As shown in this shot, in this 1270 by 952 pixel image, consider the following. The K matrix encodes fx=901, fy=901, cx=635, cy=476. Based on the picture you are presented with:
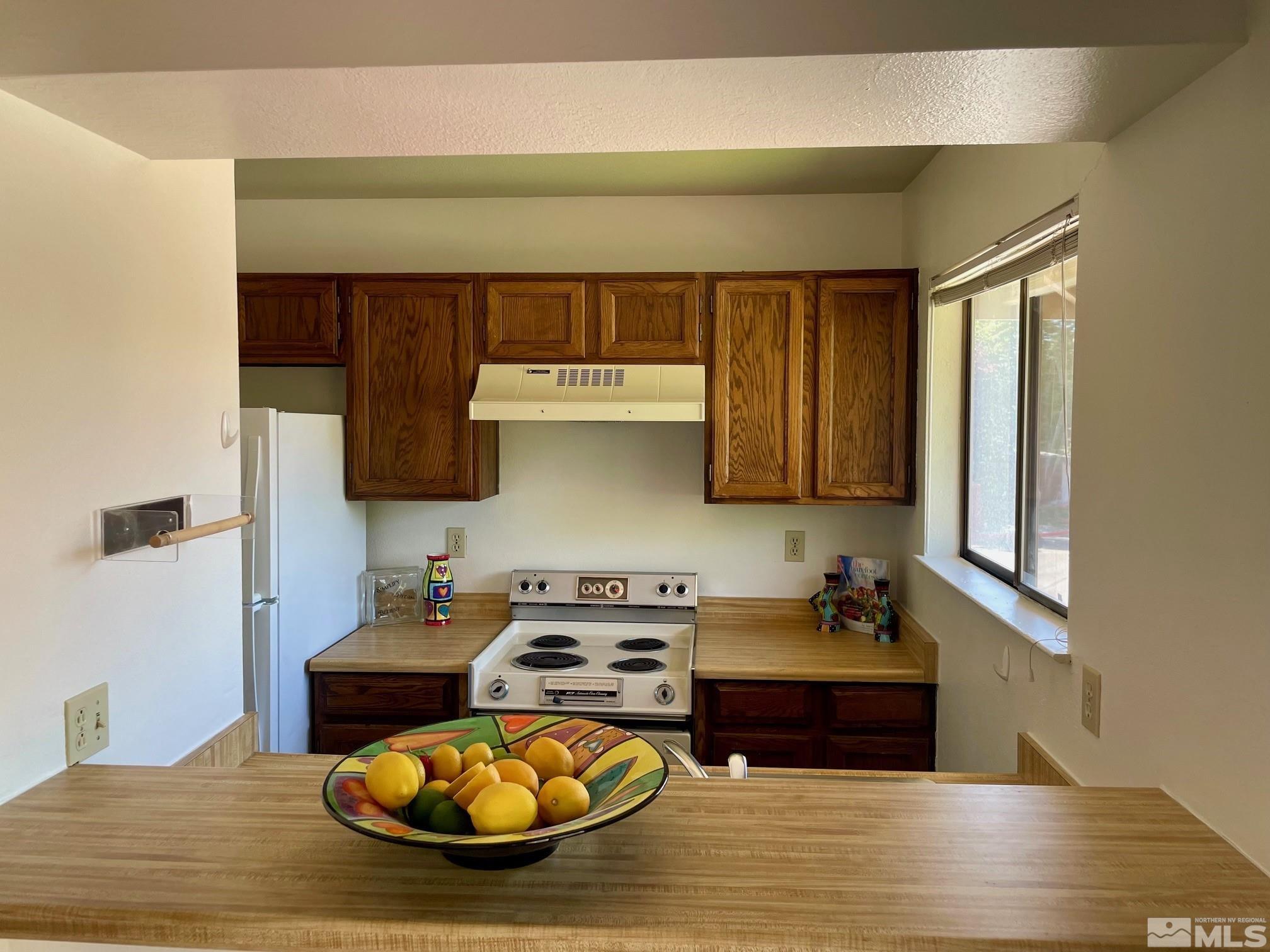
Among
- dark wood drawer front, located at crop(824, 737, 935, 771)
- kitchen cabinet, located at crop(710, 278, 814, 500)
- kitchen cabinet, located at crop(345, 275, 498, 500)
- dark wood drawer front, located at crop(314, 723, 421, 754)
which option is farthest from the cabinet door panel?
dark wood drawer front, located at crop(824, 737, 935, 771)

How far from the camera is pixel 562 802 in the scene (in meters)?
1.05

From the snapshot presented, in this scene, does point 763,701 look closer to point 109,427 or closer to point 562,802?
point 562,802

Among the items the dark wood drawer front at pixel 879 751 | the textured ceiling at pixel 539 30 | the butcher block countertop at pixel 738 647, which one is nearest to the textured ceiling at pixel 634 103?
the textured ceiling at pixel 539 30

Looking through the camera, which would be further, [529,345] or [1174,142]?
[529,345]

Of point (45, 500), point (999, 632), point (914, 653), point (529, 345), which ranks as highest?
point (529, 345)

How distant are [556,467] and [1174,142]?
256 cm

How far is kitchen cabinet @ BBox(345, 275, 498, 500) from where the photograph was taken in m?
3.19

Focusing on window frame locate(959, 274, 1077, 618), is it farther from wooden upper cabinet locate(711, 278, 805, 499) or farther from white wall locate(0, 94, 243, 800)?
white wall locate(0, 94, 243, 800)

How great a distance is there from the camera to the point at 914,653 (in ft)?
10.0

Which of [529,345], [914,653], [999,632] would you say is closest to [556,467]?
[529,345]

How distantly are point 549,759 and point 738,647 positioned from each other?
208 centimetres

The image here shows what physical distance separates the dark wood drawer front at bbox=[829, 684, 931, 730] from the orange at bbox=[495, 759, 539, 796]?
2041 millimetres

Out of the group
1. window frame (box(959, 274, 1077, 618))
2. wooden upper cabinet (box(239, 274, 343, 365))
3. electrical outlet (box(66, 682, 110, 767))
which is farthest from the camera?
wooden upper cabinet (box(239, 274, 343, 365))

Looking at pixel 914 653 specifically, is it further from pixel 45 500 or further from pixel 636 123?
pixel 45 500
